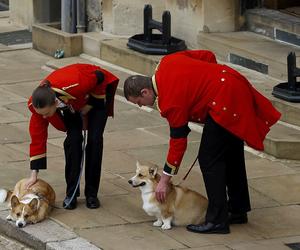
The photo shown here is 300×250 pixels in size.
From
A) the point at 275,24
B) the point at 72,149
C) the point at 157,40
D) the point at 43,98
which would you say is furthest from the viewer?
the point at 157,40

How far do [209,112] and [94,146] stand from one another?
1206mm

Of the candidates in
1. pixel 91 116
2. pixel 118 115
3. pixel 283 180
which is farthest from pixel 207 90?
pixel 118 115

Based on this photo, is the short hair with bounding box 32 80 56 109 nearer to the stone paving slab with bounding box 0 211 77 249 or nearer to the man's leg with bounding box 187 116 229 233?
the stone paving slab with bounding box 0 211 77 249

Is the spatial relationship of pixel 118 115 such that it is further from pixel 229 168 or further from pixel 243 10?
pixel 229 168

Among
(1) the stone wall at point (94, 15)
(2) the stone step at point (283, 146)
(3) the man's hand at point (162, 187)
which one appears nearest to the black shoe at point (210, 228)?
(3) the man's hand at point (162, 187)

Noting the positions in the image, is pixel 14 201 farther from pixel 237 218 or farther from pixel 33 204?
pixel 237 218

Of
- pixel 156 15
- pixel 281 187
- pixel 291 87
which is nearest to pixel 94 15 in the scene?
pixel 156 15

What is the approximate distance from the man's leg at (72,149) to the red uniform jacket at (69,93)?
2.9 inches

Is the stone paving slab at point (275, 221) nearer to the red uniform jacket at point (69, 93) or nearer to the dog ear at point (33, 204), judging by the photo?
the red uniform jacket at point (69, 93)

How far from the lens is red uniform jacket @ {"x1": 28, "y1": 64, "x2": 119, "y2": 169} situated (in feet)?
27.1

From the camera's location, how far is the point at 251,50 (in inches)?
482

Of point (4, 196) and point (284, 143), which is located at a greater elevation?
point (284, 143)

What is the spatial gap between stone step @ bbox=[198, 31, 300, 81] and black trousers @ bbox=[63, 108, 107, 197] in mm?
3570

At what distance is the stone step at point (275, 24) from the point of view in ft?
41.0
